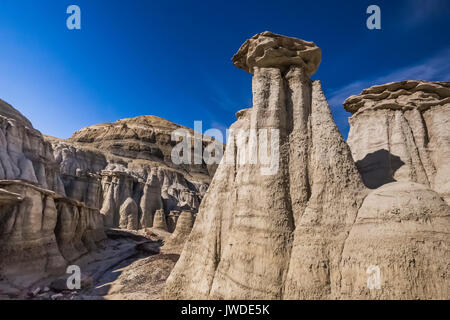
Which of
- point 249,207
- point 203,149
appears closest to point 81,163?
point 203,149

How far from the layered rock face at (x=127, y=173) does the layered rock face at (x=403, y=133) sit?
74.6 feet

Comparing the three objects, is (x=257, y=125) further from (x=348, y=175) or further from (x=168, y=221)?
(x=168, y=221)

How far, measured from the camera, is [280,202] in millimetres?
5609

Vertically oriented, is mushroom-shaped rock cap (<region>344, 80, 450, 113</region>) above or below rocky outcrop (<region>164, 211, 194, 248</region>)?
above

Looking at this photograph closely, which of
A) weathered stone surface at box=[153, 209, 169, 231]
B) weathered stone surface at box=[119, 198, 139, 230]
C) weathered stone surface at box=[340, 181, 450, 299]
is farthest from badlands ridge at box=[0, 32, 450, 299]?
weathered stone surface at box=[119, 198, 139, 230]

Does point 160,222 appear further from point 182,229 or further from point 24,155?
point 24,155

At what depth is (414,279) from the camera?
4020mm

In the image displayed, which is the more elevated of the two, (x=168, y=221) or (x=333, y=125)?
(x=333, y=125)

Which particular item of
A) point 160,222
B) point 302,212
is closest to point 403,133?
point 302,212

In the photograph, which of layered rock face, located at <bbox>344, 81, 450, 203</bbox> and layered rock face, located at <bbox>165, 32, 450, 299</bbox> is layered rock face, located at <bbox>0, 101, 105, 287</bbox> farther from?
layered rock face, located at <bbox>344, 81, 450, 203</bbox>

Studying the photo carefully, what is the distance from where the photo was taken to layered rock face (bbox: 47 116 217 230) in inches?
1123

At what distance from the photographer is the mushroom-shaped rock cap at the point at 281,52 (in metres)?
6.94

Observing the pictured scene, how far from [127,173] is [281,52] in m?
29.0
